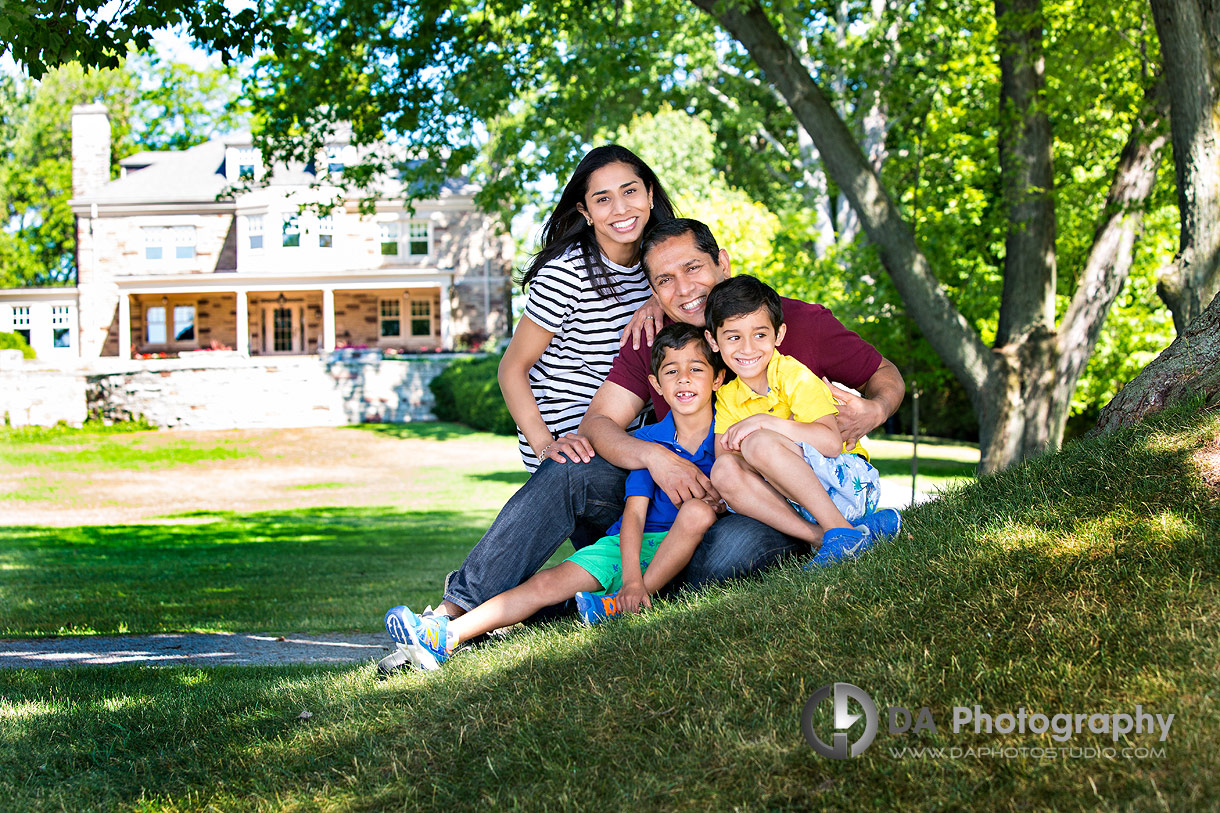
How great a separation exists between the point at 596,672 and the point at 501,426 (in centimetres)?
2409

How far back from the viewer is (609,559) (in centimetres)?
396

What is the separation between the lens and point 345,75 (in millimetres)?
10648

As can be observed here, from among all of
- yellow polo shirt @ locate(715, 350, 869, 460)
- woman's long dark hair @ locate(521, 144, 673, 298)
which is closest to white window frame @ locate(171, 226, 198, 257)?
woman's long dark hair @ locate(521, 144, 673, 298)

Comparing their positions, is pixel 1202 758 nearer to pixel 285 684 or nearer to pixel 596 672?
pixel 596 672

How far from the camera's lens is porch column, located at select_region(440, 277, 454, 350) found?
1372 inches

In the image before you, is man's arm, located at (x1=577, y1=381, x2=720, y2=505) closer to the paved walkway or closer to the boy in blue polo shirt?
the boy in blue polo shirt

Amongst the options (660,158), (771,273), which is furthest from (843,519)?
(660,158)

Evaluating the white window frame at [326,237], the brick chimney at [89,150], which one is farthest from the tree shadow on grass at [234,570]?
the brick chimney at [89,150]

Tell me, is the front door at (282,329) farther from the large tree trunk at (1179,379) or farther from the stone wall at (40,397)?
the large tree trunk at (1179,379)

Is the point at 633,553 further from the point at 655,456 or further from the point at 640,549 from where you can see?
the point at 655,456

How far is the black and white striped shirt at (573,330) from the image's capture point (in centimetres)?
432

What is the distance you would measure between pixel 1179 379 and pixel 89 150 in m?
39.9

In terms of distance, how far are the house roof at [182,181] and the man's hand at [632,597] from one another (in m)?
31.8

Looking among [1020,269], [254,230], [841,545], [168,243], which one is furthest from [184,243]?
[841,545]
